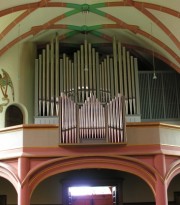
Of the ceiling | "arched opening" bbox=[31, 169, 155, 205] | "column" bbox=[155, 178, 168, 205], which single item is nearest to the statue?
the ceiling

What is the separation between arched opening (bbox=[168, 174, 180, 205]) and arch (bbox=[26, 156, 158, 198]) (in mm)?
2995

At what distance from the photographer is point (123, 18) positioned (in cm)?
1395

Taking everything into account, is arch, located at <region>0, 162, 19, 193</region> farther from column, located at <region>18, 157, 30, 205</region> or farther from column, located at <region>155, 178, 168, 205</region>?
column, located at <region>155, 178, 168, 205</region>

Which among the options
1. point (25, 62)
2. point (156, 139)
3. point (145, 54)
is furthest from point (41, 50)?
point (156, 139)

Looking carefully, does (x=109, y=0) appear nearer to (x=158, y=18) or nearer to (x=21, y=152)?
(x=158, y=18)

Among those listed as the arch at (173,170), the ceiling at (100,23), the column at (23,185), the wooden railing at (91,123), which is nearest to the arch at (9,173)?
the column at (23,185)

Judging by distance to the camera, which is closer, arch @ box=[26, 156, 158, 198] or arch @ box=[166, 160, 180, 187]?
arch @ box=[26, 156, 158, 198]

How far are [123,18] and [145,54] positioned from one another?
2792 mm

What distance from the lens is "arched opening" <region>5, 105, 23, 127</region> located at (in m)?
13.9

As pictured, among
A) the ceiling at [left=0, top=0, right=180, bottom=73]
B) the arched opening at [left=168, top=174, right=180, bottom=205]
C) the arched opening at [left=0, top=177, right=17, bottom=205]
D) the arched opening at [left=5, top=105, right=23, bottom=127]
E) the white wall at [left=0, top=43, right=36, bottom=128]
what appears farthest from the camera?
the white wall at [left=0, top=43, right=36, bottom=128]

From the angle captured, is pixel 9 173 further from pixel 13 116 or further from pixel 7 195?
pixel 13 116

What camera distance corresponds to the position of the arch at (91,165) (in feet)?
33.9

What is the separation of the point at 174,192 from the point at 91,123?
4.85 m

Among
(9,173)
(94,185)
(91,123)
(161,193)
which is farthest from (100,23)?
(161,193)
